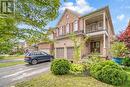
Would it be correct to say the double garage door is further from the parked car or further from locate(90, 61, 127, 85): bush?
locate(90, 61, 127, 85): bush

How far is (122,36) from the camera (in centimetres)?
1747

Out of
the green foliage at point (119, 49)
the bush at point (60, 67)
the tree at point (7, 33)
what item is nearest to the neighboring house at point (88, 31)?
the green foliage at point (119, 49)

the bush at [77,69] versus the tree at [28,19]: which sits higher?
the tree at [28,19]

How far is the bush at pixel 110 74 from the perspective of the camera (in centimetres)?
1040

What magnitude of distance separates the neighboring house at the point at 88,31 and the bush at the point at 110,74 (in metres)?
10.9

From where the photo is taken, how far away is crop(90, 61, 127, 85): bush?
10400 mm

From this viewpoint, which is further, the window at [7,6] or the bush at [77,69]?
the bush at [77,69]

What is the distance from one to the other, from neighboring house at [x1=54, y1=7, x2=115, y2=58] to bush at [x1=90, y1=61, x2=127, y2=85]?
10929 millimetres

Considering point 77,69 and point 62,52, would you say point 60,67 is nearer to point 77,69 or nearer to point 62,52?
point 77,69

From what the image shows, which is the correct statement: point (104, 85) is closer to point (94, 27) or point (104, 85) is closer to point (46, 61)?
point (46, 61)

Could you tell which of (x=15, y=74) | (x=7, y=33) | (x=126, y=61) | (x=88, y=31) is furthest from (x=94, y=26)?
(x=7, y=33)

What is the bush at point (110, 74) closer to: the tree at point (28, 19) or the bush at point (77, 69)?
the bush at point (77, 69)

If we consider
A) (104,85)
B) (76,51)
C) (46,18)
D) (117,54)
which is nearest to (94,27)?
(117,54)

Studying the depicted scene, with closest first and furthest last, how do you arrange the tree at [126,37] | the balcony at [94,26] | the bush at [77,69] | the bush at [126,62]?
the bush at [77,69]
the tree at [126,37]
the bush at [126,62]
the balcony at [94,26]
